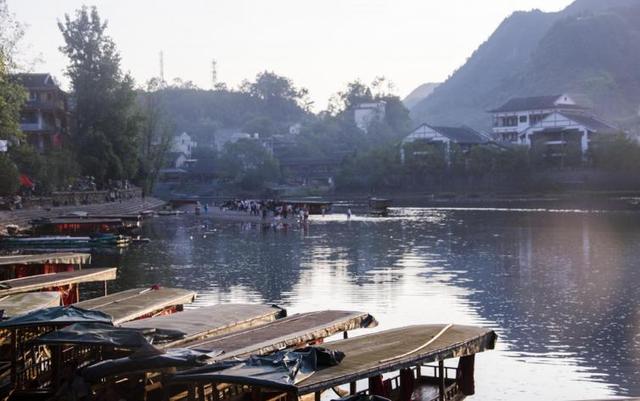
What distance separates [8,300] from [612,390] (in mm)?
13787

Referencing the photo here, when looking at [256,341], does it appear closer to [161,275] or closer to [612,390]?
[612,390]

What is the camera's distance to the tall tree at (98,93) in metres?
80.8

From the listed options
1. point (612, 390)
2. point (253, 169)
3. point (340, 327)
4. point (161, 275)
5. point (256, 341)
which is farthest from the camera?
point (253, 169)

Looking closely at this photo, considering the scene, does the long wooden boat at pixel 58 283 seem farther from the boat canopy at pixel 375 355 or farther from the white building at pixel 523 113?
the white building at pixel 523 113

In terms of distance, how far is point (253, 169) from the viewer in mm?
127000

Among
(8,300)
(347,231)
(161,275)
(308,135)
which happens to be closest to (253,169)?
(308,135)

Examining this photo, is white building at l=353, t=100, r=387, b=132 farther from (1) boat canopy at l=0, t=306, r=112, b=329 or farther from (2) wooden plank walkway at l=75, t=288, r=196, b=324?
(1) boat canopy at l=0, t=306, r=112, b=329

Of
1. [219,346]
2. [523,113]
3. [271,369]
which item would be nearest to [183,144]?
[523,113]

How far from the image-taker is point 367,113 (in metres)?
161

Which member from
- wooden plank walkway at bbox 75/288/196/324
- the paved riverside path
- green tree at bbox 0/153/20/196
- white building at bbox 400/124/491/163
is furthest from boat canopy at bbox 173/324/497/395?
white building at bbox 400/124/491/163

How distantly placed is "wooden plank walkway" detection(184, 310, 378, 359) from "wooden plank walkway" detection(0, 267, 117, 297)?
8.63 m

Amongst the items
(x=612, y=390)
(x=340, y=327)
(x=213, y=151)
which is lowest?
(x=612, y=390)

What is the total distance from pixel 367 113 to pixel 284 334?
478ft

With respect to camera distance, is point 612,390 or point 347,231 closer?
point 612,390
